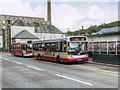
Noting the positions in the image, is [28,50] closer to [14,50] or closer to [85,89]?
[14,50]

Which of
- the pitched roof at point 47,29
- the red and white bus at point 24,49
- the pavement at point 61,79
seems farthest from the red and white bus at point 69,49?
the pitched roof at point 47,29

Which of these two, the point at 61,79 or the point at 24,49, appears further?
the point at 24,49

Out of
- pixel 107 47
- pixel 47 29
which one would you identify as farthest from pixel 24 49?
pixel 47 29

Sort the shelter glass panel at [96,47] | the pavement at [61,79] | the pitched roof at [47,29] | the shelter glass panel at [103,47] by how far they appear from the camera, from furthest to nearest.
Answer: the pitched roof at [47,29]
the shelter glass panel at [96,47]
the shelter glass panel at [103,47]
the pavement at [61,79]

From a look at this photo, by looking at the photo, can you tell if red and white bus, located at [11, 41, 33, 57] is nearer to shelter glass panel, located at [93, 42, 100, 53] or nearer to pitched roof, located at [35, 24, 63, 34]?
shelter glass panel, located at [93, 42, 100, 53]

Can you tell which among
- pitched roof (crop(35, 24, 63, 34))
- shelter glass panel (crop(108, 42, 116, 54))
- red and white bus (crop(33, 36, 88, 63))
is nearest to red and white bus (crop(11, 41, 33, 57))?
red and white bus (crop(33, 36, 88, 63))

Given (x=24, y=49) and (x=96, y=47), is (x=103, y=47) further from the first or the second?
(x=24, y=49)

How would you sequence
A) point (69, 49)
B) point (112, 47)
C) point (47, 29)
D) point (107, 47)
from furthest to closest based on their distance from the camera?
point (47, 29) < point (107, 47) < point (112, 47) < point (69, 49)

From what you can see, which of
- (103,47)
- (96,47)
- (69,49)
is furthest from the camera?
(96,47)

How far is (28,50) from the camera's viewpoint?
3872 centimetres

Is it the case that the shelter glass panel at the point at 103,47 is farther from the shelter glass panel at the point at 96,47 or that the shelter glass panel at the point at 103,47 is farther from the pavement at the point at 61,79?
the pavement at the point at 61,79

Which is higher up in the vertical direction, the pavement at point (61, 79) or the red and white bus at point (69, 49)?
the red and white bus at point (69, 49)

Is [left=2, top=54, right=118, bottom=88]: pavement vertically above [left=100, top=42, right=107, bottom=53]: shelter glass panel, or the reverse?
[left=100, top=42, right=107, bottom=53]: shelter glass panel

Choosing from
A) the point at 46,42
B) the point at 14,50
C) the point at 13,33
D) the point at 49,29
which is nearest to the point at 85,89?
the point at 46,42
